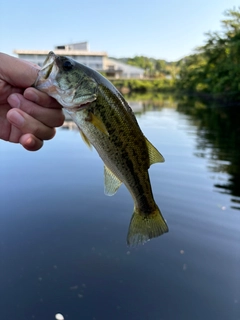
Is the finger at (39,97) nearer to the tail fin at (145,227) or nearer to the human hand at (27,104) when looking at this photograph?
the human hand at (27,104)

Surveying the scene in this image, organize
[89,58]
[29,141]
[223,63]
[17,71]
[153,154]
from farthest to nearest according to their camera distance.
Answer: [89,58] < [223,63] < [29,141] < [17,71] < [153,154]

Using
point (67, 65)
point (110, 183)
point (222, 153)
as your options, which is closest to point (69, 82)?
point (67, 65)

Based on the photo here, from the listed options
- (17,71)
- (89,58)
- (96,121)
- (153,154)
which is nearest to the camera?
(96,121)

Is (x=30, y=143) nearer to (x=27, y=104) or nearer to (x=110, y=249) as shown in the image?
(x=27, y=104)

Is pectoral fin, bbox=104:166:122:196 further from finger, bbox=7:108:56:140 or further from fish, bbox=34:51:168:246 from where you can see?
finger, bbox=7:108:56:140

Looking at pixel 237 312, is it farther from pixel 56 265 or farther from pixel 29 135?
pixel 29 135

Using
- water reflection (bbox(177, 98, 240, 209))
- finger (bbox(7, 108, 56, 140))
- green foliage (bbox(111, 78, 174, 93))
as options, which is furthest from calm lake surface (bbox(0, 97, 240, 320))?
green foliage (bbox(111, 78, 174, 93))

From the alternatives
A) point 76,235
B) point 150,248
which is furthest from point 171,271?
point 76,235

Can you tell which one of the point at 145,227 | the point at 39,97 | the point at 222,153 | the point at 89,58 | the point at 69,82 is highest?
the point at 89,58
